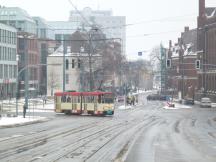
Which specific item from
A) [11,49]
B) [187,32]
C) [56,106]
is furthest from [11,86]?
[187,32]

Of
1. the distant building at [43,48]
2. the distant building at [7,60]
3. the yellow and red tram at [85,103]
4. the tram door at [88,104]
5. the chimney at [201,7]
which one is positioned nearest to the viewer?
the yellow and red tram at [85,103]

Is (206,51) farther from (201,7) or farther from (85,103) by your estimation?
(85,103)

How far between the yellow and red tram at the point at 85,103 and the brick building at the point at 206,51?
168ft

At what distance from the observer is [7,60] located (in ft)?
369

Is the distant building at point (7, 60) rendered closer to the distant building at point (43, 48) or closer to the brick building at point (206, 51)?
the distant building at point (43, 48)

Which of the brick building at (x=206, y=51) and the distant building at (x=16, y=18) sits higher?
the distant building at (x=16, y=18)

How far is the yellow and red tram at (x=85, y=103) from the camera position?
60.9 metres

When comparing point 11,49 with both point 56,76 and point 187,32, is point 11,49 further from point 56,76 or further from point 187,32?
point 187,32

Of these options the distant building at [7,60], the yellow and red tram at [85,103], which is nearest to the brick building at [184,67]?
the distant building at [7,60]

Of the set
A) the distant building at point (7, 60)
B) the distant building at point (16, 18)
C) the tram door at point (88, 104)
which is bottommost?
the tram door at point (88, 104)

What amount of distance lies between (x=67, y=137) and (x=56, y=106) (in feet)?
108

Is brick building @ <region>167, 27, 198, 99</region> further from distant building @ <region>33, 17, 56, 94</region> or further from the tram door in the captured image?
the tram door

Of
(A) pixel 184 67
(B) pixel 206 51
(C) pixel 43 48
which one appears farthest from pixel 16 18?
(B) pixel 206 51

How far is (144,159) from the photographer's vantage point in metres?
21.7
